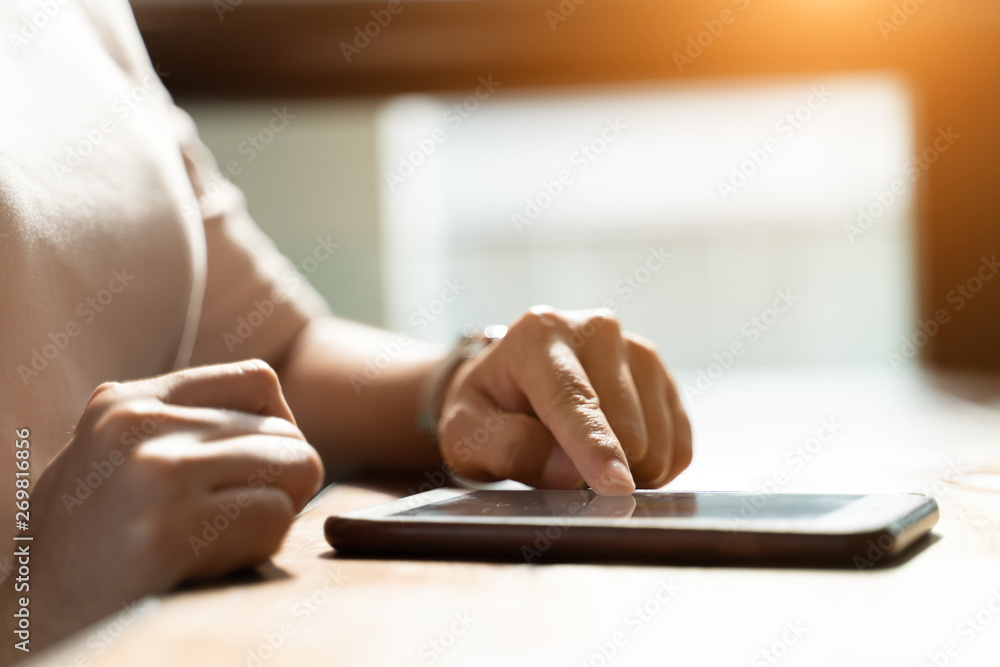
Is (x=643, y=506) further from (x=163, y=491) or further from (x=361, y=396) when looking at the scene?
(x=361, y=396)

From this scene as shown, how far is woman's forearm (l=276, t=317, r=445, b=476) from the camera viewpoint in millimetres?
833

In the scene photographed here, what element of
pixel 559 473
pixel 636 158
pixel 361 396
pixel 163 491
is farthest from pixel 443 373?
pixel 636 158

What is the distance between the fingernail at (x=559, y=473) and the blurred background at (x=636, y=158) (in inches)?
61.4

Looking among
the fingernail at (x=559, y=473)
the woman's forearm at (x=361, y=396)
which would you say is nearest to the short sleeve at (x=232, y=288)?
the woman's forearm at (x=361, y=396)

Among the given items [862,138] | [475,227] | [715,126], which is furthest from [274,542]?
[475,227]

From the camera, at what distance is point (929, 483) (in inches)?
23.2

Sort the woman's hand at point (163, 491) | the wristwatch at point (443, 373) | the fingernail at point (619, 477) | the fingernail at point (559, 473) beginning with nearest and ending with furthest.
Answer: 1. the woman's hand at point (163, 491)
2. the fingernail at point (619, 477)
3. the fingernail at point (559, 473)
4. the wristwatch at point (443, 373)

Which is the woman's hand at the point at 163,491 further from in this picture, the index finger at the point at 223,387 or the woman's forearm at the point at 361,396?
the woman's forearm at the point at 361,396

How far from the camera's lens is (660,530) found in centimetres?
35

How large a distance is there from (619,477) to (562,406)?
0.30 feet

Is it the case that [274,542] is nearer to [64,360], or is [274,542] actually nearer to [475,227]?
[64,360]

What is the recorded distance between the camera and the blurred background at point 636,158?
2.09 m

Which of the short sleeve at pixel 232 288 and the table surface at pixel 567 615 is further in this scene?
the short sleeve at pixel 232 288

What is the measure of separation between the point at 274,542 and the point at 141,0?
Result: 2.08 metres
